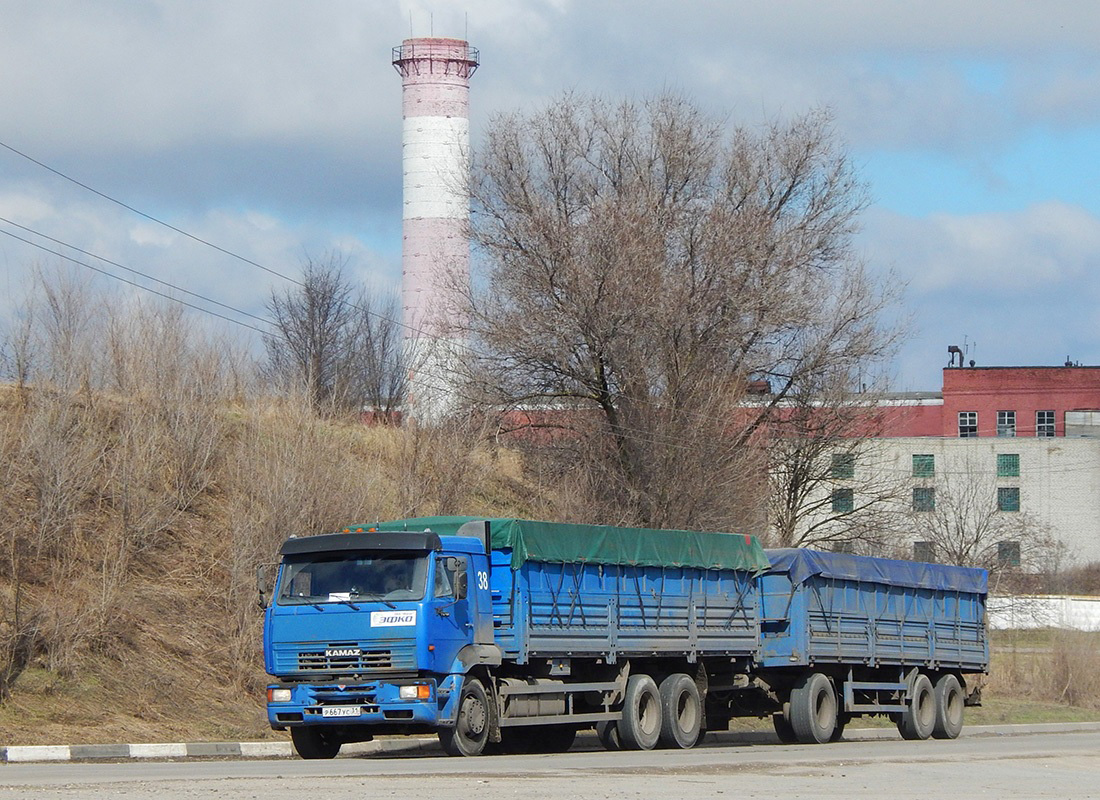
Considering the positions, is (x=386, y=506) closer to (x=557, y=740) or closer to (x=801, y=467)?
(x=557, y=740)

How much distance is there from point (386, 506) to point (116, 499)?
5.31 m

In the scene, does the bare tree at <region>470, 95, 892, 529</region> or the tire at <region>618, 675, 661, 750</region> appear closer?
the tire at <region>618, 675, 661, 750</region>

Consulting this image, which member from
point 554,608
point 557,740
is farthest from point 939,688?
point 554,608

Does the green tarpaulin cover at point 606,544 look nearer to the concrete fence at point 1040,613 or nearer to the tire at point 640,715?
the tire at point 640,715

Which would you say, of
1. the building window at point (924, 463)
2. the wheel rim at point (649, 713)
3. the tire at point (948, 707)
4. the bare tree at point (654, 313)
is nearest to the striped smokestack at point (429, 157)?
the bare tree at point (654, 313)

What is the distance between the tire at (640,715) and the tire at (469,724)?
2717 millimetres

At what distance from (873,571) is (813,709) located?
117 inches

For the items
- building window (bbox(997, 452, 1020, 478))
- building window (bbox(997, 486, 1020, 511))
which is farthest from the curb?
building window (bbox(997, 452, 1020, 478))

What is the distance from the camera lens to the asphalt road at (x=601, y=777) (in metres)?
12.2

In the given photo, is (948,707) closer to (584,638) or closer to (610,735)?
(610,735)

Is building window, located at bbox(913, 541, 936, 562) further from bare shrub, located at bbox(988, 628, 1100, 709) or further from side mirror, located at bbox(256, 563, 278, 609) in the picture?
side mirror, located at bbox(256, 563, 278, 609)

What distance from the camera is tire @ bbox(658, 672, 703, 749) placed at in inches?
807

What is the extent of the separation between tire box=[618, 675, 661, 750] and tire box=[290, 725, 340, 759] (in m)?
3.95

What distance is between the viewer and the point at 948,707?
26.6 metres
